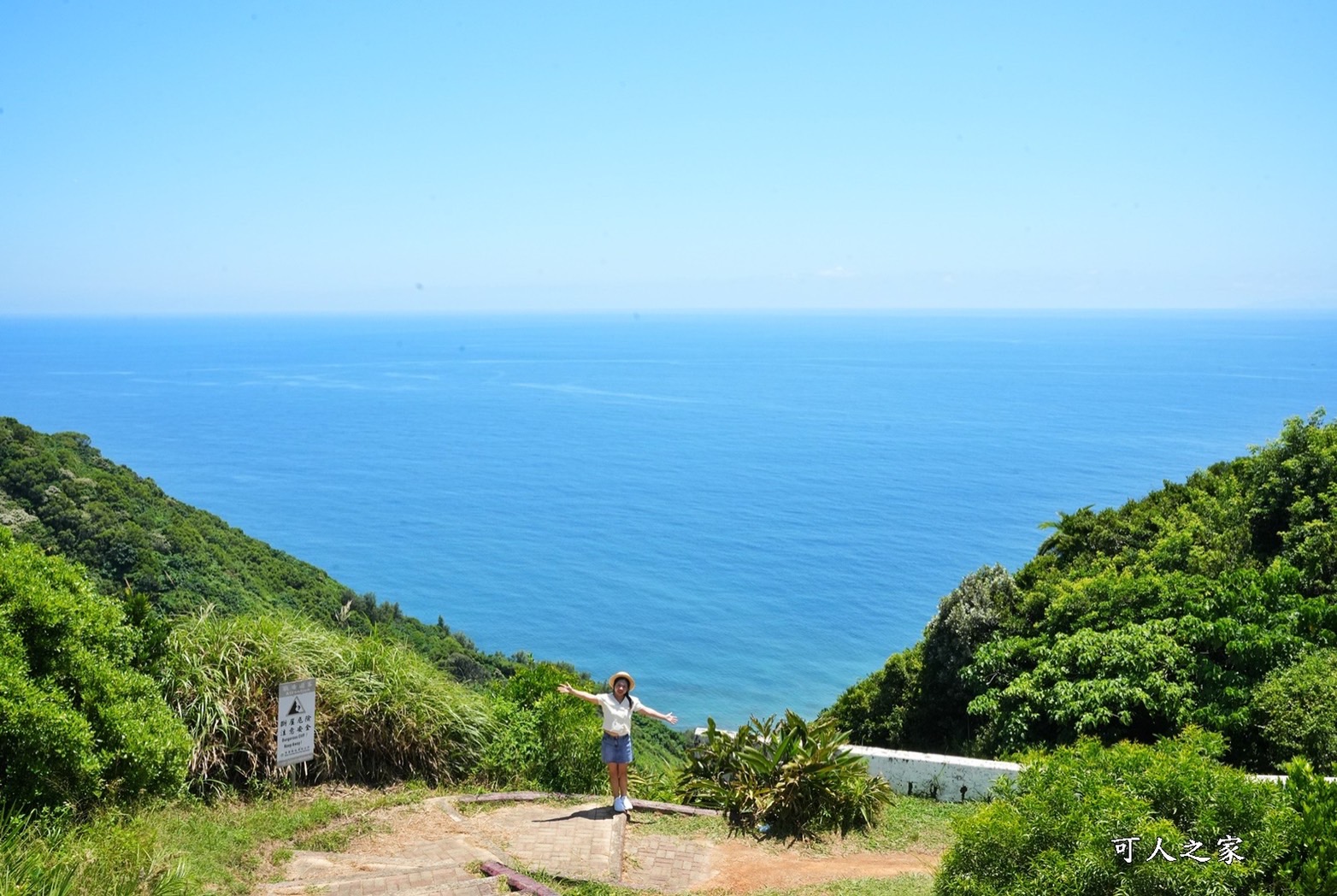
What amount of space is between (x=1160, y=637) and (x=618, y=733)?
6113mm

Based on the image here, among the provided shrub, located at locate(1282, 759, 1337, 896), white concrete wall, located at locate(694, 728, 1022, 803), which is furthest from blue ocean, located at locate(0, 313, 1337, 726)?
shrub, located at locate(1282, 759, 1337, 896)

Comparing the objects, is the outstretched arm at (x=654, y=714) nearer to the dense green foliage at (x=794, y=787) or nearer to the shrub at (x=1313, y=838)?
the dense green foliage at (x=794, y=787)

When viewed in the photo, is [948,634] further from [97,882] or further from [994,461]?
[994,461]

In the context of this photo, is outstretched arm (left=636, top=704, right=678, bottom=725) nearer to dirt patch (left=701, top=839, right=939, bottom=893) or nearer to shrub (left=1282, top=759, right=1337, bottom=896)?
dirt patch (left=701, top=839, right=939, bottom=893)

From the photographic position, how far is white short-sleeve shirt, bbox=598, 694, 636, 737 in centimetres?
831

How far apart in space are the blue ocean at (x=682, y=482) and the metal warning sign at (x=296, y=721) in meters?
32.1

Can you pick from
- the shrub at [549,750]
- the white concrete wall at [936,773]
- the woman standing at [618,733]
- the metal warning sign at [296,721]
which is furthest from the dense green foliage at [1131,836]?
the metal warning sign at [296,721]

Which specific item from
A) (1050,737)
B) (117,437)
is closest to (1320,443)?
(1050,737)

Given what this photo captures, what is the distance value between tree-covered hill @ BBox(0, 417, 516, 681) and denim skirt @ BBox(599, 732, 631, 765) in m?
12.8

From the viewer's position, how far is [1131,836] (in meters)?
4.99

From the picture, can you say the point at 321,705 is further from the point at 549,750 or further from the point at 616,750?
the point at 616,750

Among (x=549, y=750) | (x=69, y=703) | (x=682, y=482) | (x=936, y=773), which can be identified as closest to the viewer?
(x=69, y=703)

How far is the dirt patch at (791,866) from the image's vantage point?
699 cm

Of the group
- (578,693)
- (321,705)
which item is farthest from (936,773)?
(321,705)
